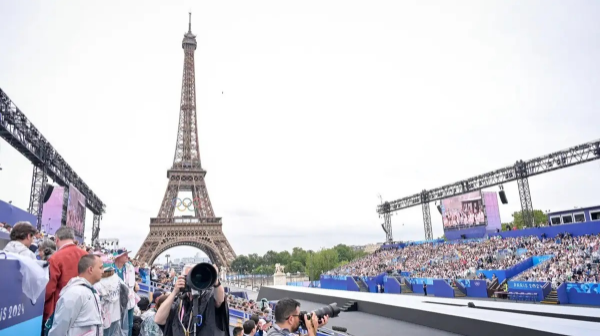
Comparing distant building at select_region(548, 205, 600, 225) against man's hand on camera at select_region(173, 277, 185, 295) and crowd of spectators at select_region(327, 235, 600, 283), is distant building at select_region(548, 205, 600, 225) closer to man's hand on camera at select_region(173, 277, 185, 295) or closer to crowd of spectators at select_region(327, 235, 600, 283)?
crowd of spectators at select_region(327, 235, 600, 283)

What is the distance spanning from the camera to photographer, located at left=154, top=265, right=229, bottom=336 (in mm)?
3150

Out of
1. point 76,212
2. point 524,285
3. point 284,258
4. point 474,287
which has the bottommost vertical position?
point 474,287

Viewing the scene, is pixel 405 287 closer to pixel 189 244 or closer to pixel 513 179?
pixel 513 179

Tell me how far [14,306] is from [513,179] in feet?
107

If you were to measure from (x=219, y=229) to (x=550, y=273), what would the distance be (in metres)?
41.8

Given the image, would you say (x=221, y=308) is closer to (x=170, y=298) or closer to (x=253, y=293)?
(x=170, y=298)

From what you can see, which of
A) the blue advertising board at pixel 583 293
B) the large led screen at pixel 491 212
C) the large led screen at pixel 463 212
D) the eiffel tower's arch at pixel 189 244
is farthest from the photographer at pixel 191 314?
the eiffel tower's arch at pixel 189 244

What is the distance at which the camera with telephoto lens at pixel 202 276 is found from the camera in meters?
2.99

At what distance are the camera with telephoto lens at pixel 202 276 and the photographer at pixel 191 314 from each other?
73mm

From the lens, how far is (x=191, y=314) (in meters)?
3.17

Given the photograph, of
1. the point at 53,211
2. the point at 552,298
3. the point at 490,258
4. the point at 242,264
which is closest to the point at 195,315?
the point at 552,298

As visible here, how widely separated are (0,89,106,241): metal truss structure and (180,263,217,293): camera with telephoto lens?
1771 centimetres

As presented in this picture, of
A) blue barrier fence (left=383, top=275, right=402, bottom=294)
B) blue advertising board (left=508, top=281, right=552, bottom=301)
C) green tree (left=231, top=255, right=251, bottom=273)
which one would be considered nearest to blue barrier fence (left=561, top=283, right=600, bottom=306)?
blue advertising board (left=508, top=281, right=552, bottom=301)

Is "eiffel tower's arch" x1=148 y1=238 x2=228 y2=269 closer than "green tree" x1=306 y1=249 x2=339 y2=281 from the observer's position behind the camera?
Yes
